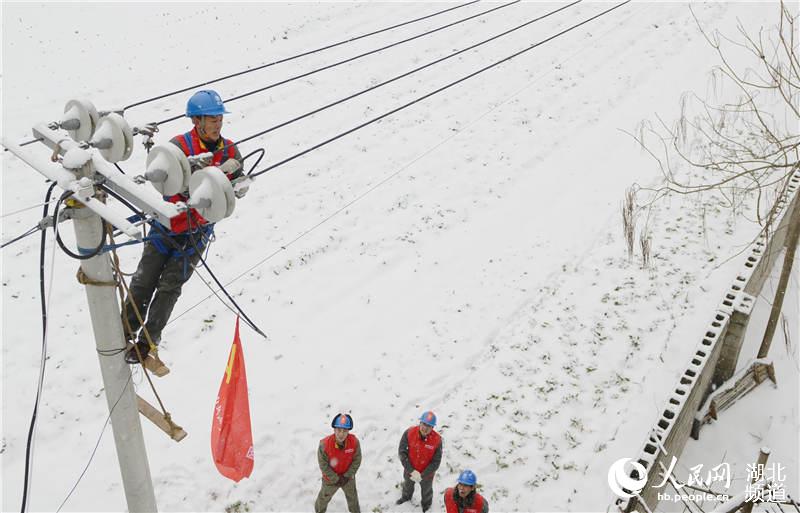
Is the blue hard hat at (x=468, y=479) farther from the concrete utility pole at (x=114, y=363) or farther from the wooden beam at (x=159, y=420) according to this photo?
the concrete utility pole at (x=114, y=363)

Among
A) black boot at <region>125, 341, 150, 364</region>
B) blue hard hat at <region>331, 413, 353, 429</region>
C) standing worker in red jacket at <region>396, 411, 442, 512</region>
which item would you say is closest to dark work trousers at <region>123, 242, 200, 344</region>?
black boot at <region>125, 341, 150, 364</region>

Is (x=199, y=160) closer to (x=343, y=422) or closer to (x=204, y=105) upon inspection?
(x=204, y=105)

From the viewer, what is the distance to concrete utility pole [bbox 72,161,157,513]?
16.4 ft

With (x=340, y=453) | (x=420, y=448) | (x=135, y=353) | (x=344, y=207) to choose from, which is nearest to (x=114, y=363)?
(x=135, y=353)

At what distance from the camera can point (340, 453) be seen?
343 inches

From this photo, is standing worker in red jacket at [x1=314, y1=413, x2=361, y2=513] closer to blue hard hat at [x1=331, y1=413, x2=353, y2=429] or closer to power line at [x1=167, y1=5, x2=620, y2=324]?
blue hard hat at [x1=331, y1=413, x2=353, y2=429]

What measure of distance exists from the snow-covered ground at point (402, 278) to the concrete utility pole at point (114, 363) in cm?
360

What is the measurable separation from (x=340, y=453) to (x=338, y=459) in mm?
87

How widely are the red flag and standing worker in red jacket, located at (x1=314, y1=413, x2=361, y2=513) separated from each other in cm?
176

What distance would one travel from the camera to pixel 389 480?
968 cm

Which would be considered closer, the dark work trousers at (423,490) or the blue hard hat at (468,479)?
the blue hard hat at (468,479)

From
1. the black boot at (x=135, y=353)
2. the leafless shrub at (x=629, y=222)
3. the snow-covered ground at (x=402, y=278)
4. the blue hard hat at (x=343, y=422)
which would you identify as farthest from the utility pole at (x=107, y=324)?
the leafless shrub at (x=629, y=222)

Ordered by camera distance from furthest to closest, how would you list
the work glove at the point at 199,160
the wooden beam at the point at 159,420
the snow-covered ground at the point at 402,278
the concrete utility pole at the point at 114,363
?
the snow-covered ground at the point at 402,278 → the wooden beam at the point at 159,420 → the work glove at the point at 199,160 → the concrete utility pole at the point at 114,363

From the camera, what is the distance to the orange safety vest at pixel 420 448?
8992 mm
